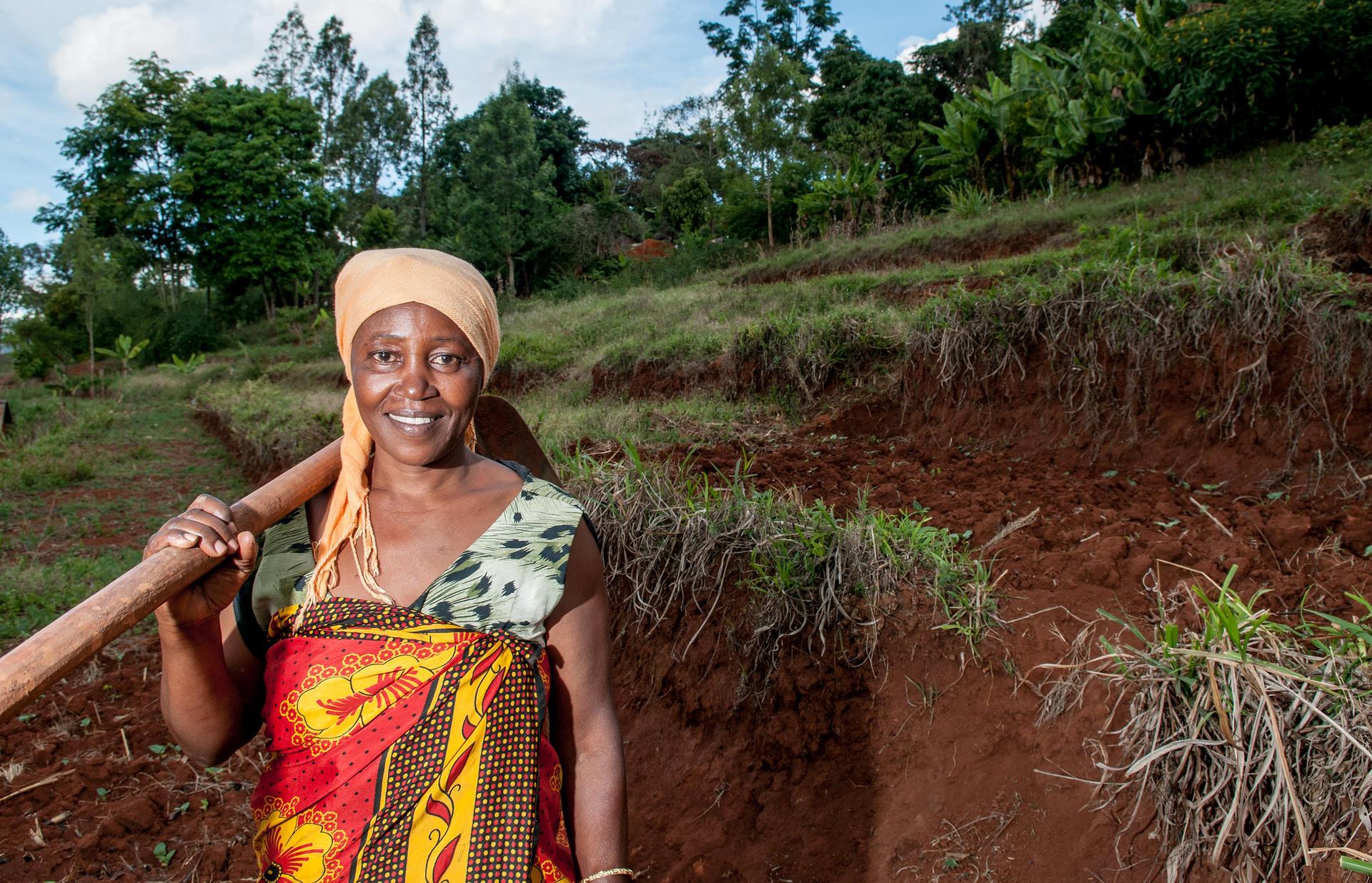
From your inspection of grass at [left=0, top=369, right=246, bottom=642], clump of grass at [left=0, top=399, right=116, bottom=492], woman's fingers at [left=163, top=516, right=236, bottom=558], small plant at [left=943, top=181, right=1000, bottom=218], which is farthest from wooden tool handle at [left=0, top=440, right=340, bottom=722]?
small plant at [left=943, top=181, right=1000, bottom=218]

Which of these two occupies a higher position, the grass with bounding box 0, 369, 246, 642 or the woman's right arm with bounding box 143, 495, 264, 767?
the woman's right arm with bounding box 143, 495, 264, 767

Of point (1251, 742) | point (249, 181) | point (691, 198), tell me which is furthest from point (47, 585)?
point (249, 181)

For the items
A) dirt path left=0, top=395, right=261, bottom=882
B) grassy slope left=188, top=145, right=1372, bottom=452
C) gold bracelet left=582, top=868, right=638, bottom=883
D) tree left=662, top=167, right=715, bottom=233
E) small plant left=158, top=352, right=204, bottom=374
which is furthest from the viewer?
tree left=662, top=167, right=715, bottom=233

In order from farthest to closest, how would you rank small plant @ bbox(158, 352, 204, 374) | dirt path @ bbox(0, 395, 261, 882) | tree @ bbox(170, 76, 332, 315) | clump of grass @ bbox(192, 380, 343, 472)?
tree @ bbox(170, 76, 332, 315), small plant @ bbox(158, 352, 204, 374), clump of grass @ bbox(192, 380, 343, 472), dirt path @ bbox(0, 395, 261, 882)

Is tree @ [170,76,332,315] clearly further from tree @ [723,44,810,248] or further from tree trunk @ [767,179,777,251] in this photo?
tree trunk @ [767,179,777,251]

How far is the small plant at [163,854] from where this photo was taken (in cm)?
269

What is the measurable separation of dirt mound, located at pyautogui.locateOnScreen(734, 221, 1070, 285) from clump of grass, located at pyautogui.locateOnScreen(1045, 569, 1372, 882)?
731 cm

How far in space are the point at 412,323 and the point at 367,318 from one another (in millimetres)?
89

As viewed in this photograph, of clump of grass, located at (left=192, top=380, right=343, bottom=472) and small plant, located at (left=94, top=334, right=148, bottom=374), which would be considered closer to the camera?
clump of grass, located at (left=192, top=380, right=343, bottom=472)

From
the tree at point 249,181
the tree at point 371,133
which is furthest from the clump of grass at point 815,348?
the tree at point 371,133

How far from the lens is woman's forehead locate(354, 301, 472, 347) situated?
148 cm

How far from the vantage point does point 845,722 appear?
2801mm

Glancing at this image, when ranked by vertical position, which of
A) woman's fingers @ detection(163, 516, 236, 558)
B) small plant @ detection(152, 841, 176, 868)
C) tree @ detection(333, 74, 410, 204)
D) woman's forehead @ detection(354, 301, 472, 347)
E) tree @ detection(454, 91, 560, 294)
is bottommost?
small plant @ detection(152, 841, 176, 868)

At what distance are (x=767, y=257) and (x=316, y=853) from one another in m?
13.6
